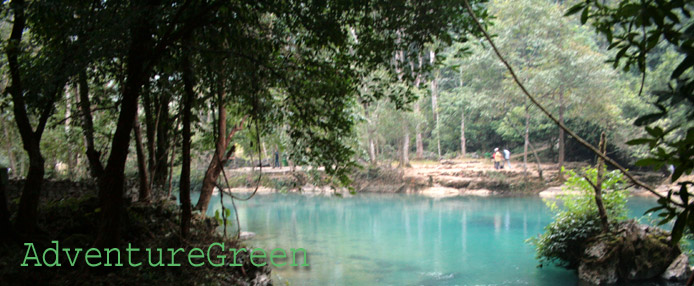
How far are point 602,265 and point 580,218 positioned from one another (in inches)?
34.3

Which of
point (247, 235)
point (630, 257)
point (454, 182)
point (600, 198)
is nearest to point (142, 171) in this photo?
point (600, 198)

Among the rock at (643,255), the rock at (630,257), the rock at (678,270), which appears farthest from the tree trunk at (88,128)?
the rock at (678,270)

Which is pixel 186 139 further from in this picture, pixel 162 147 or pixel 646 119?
pixel 646 119

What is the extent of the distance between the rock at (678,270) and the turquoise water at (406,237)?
147 centimetres

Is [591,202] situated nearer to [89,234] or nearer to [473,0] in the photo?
[473,0]

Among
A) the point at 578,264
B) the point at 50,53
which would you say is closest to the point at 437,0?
the point at 50,53

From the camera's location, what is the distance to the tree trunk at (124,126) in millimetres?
3893

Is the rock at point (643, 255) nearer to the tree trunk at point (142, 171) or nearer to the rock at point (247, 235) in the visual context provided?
the tree trunk at point (142, 171)

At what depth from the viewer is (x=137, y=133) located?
19.2 ft

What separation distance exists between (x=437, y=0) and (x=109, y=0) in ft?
9.08

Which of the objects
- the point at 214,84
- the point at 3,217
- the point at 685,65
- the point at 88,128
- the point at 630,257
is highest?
the point at 214,84

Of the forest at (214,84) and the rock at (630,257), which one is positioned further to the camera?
the rock at (630,257)

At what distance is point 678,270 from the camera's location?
789 cm

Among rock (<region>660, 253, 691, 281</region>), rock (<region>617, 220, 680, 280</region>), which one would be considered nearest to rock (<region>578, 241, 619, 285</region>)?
rock (<region>617, 220, 680, 280</region>)
